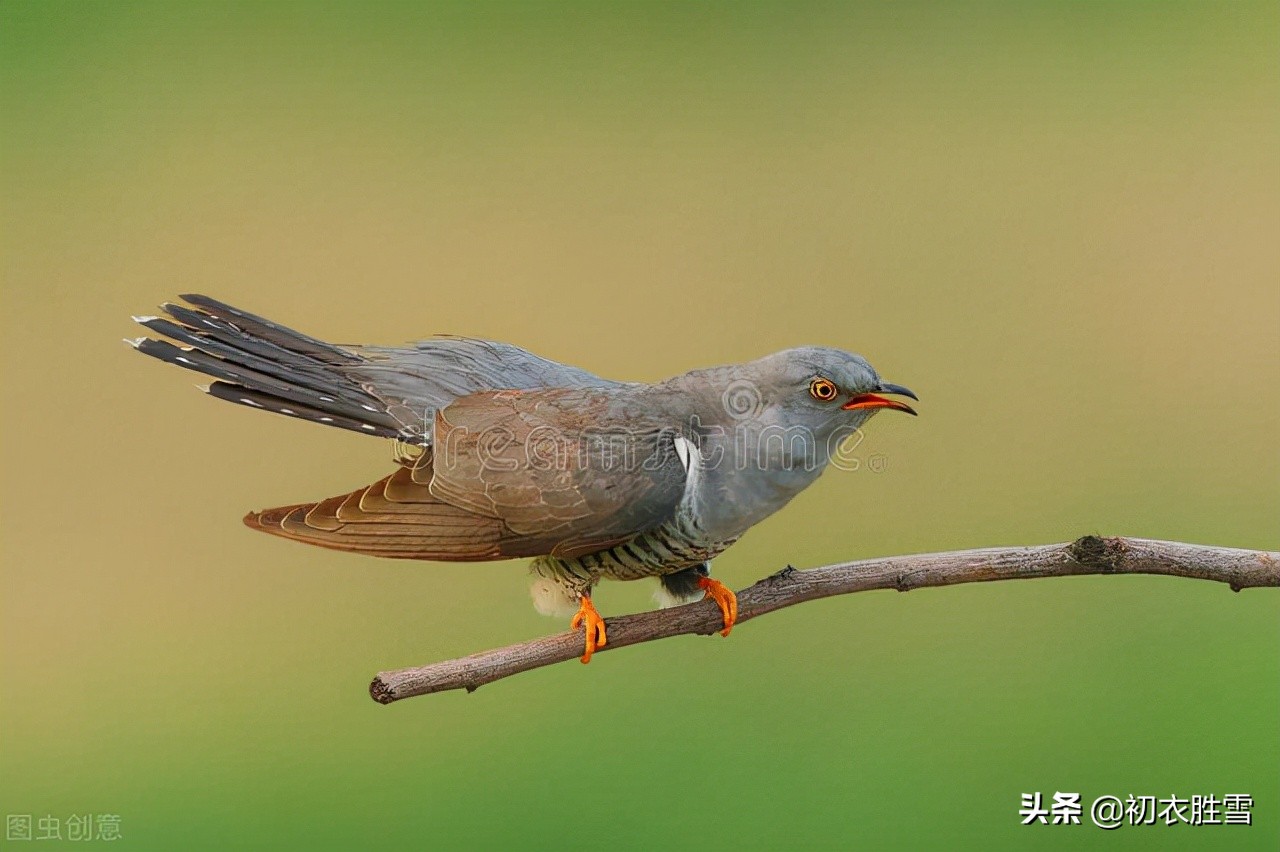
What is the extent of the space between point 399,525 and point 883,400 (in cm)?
93

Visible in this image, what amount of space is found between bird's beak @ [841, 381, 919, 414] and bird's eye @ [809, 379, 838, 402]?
38 mm

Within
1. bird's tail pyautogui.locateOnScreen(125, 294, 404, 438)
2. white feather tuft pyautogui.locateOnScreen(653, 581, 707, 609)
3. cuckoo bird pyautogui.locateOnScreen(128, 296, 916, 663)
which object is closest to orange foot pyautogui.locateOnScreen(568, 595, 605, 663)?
cuckoo bird pyautogui.locateOnScreen(128, 296, 916, 663)

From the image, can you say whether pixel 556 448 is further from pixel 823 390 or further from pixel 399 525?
pixel 823 390

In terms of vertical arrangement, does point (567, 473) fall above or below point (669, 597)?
above

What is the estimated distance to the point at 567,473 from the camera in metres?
1.97

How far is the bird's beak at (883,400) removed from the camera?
75.6 inches

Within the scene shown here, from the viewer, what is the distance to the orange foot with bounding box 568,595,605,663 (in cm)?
204

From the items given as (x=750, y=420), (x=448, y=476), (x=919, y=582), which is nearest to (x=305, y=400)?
(x=448, y=476)

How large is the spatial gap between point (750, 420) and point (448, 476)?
589 millimetres

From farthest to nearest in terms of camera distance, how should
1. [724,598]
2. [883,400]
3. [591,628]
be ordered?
[724,598] < [591,628] < [883,400]

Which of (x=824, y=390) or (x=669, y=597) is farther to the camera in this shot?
(x=669, y=597)

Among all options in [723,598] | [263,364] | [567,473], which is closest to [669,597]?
[723,598]

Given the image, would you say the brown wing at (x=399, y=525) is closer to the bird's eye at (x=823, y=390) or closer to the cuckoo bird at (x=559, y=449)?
the cuckoo bird at (x=559, y=449)

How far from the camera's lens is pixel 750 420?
6.56 feet
